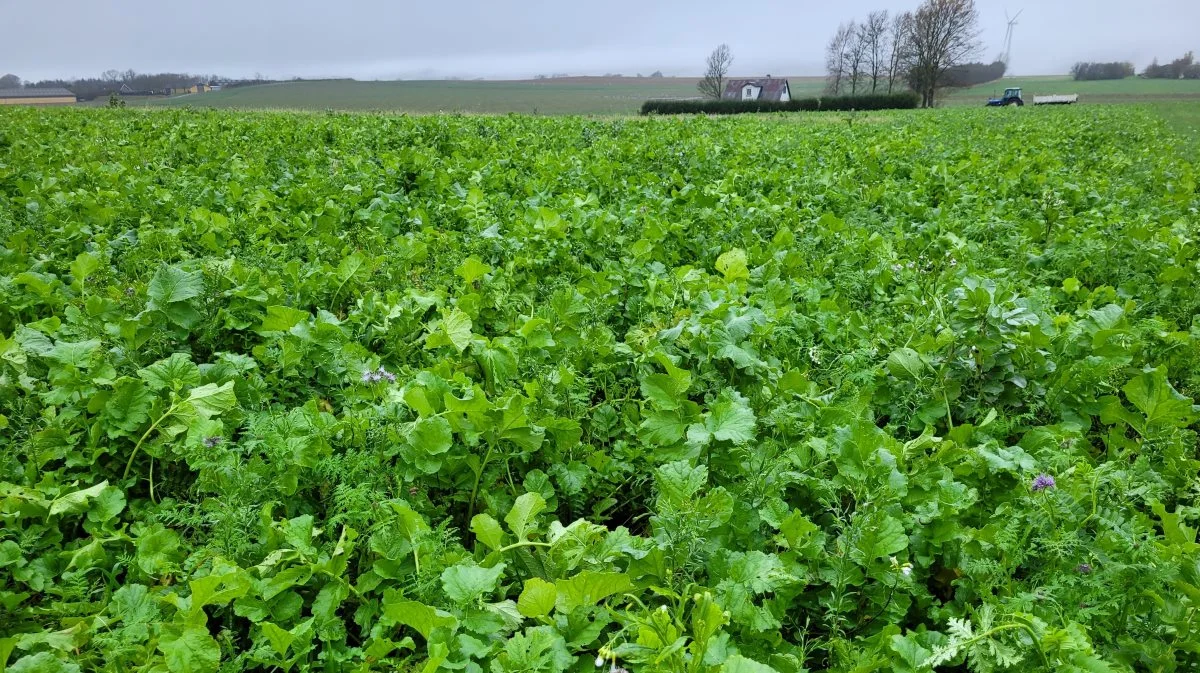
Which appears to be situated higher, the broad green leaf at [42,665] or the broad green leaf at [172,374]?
the broad green leaf at [172,374]

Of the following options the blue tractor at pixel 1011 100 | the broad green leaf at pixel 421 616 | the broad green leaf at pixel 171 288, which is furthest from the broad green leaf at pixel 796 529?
the blue tractor at pixel 1011 100

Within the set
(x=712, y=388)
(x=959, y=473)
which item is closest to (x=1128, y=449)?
(x=959, y=473)

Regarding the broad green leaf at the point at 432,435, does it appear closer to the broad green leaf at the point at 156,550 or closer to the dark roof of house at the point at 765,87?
the broad green leaf at the point at 156,550

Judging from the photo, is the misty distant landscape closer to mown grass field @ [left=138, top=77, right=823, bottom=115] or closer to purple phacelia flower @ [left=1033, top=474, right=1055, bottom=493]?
purple phacelia flower @ [left=1033, top=474, right=1055, bottom=493]

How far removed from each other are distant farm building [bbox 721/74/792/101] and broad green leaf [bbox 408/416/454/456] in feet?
243

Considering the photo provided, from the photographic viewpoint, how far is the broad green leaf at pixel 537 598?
1.63m

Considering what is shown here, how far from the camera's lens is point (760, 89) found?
241 ft

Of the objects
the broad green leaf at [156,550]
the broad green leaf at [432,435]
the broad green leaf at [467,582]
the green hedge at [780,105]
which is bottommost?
the broad green leaf at [156,550]

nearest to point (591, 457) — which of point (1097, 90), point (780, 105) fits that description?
point (780, 105)

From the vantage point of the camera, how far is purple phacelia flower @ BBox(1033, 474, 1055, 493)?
2.03 metres

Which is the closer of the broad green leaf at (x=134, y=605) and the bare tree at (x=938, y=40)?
the broad green leaf at (x=134, y=605)

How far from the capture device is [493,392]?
2795mm

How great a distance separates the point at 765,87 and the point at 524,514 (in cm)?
7842

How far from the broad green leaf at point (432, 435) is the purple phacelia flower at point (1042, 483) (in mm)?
1763
